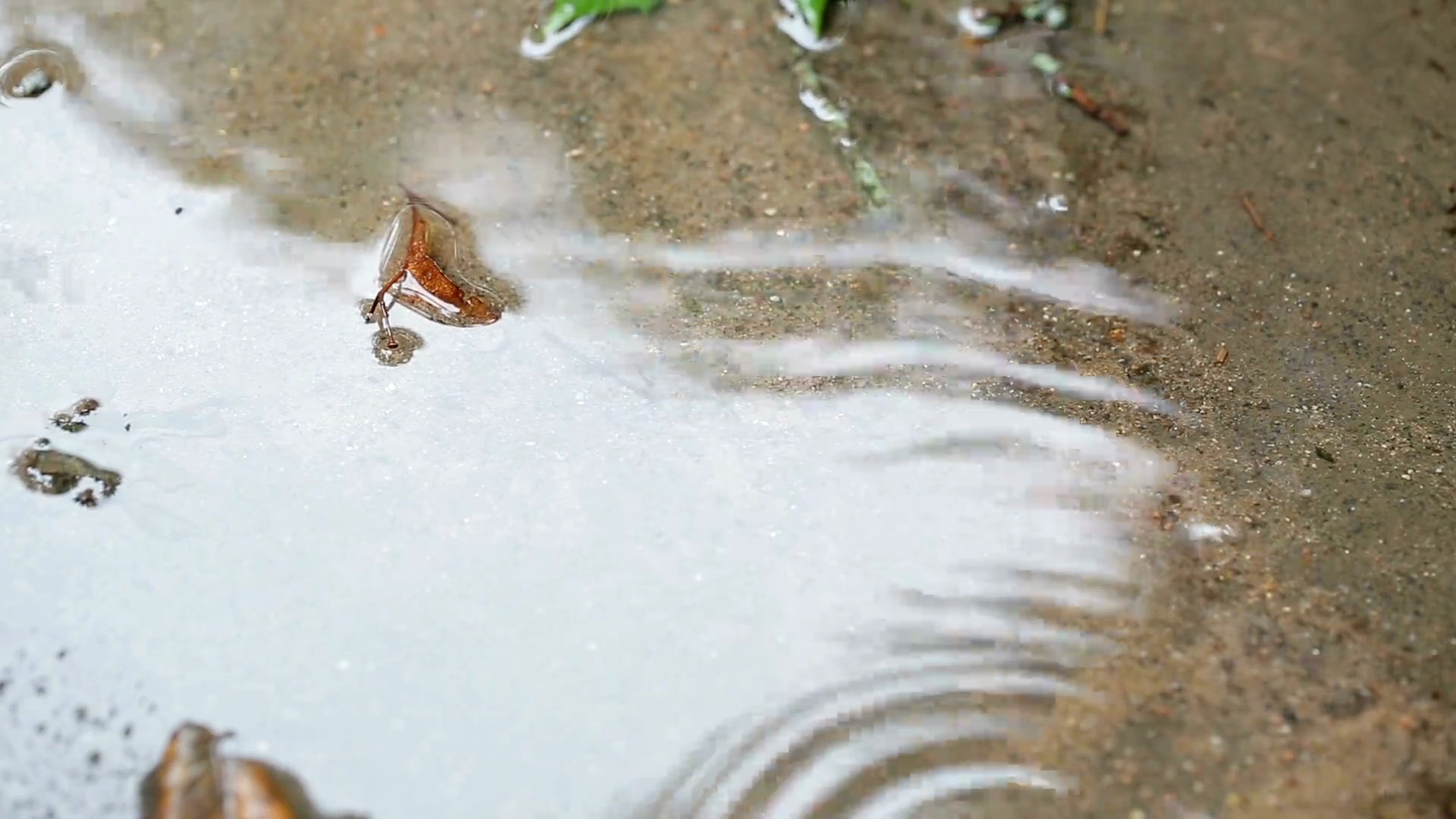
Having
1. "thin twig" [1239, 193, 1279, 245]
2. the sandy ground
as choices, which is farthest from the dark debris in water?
"thin twig" [1239, 193, 1279, 245]

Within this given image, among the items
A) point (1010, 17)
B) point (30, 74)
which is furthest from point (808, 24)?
point (30, 74)

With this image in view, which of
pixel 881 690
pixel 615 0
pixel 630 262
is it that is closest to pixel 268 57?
pixel 615 0

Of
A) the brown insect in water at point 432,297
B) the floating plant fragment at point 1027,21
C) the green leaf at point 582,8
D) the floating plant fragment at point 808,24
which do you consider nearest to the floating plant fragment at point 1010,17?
the floating plant fragment at point 1027,21

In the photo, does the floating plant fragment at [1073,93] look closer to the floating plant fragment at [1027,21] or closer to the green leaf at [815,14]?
the floating plant fragment at [1027,21]

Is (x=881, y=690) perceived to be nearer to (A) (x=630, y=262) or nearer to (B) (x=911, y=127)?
(A) (x=630, y=262)

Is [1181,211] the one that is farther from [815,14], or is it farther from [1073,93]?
[815,14]

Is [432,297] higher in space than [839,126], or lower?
lower
